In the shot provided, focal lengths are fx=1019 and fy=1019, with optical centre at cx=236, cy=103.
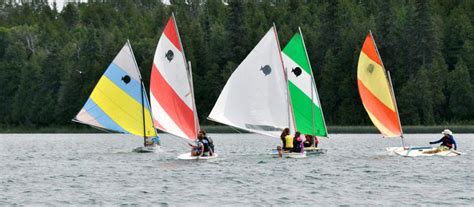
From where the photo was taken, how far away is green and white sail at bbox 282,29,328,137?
2125 inches

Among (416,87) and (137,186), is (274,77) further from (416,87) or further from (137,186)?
(416,87)

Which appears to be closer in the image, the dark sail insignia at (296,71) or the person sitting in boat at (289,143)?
the person sitting in boat at (289,143)

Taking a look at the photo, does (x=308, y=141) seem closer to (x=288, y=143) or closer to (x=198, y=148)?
(x=288, y=143)

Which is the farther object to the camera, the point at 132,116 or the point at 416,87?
the point at 416,87

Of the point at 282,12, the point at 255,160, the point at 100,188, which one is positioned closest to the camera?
the point at 100,188

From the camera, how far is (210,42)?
154 m

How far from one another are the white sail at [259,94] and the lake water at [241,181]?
7.07 ft

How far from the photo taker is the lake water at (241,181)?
117 feet

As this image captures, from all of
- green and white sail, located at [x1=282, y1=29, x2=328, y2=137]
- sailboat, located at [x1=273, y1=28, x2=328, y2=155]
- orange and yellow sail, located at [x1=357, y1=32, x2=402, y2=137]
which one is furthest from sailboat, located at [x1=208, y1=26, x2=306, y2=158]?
orange and yellow sail, located at [x1=357, y1=32, x2=402, y2=137]

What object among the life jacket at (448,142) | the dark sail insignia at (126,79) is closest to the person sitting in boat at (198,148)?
the dark sail insignia at (126,79)

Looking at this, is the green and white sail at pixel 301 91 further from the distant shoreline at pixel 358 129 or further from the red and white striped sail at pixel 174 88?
the distant shoreline at pixel 358 129

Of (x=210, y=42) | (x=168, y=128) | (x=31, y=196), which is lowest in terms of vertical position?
(x=31, y=196)

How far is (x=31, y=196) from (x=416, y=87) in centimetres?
8669

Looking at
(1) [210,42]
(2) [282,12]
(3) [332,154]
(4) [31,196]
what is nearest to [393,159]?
(3) [332,154]
